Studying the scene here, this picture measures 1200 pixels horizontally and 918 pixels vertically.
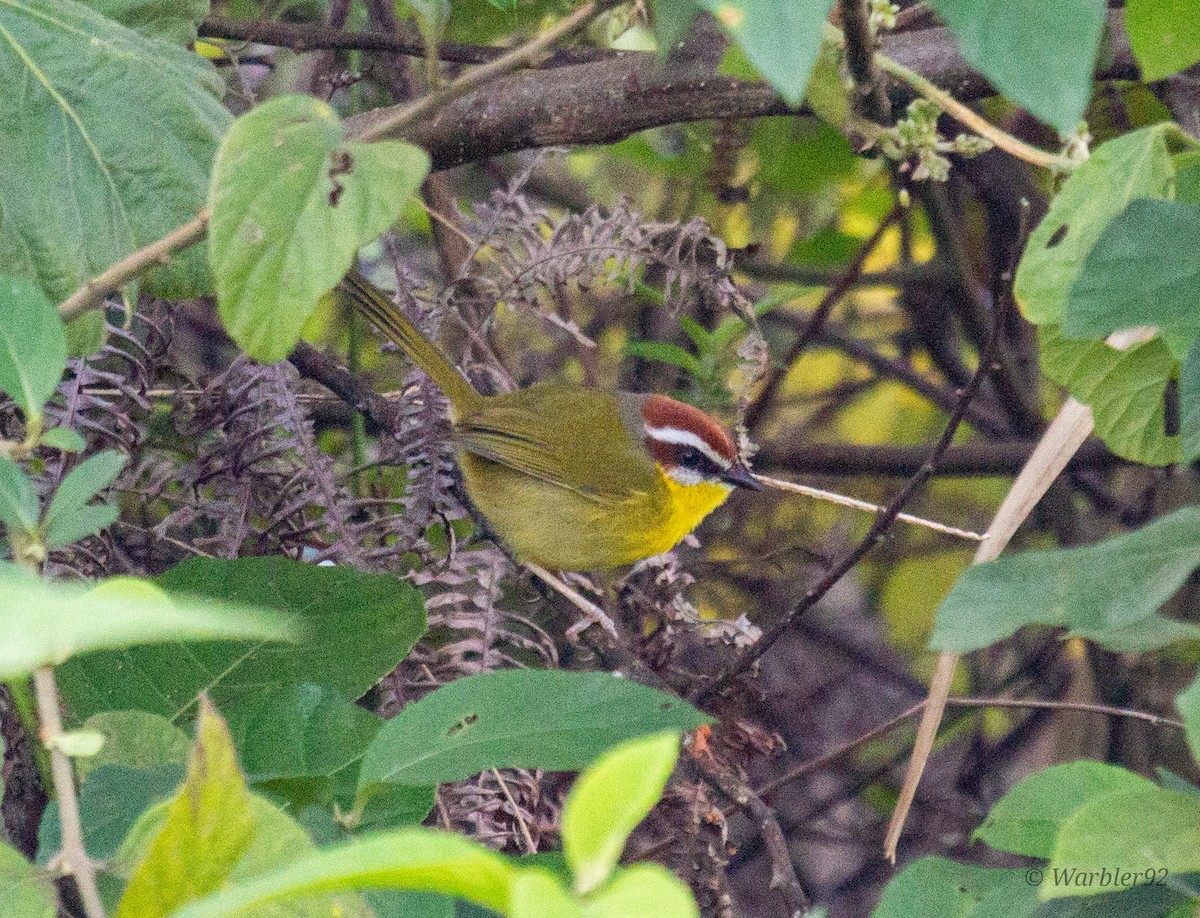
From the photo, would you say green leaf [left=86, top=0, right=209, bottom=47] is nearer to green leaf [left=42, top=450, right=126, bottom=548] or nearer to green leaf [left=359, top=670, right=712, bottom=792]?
green leaf [left=42, top=450, right=126, bottom=548]

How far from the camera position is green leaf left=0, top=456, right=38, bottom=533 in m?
1.07

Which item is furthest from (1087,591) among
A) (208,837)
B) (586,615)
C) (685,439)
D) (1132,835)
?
(685,439)

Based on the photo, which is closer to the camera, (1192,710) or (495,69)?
(1192,710)

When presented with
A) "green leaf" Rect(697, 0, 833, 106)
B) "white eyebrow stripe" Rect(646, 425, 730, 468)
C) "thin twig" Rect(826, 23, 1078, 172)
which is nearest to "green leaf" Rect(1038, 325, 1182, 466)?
"thin twig" Rect(826, 23, 1078, 172)

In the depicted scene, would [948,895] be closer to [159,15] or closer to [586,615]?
[586,615]

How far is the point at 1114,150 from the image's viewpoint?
5.31ft

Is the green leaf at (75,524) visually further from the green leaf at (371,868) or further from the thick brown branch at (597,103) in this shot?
the thick brown branch at (597,103)

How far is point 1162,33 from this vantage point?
177 cm

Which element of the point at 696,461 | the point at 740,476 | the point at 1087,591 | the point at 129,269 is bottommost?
the point at 696,461

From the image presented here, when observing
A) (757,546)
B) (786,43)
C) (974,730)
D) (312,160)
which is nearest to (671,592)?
(757,546)

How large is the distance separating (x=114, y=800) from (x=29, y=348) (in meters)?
0.45

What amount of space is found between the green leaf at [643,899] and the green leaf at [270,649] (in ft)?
2.95

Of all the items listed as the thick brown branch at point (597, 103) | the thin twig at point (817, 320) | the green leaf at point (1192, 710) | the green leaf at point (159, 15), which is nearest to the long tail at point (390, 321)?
the thick brown branch at point (597, 103)

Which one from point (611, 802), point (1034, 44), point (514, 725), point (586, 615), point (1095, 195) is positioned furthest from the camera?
point (586, 615)
